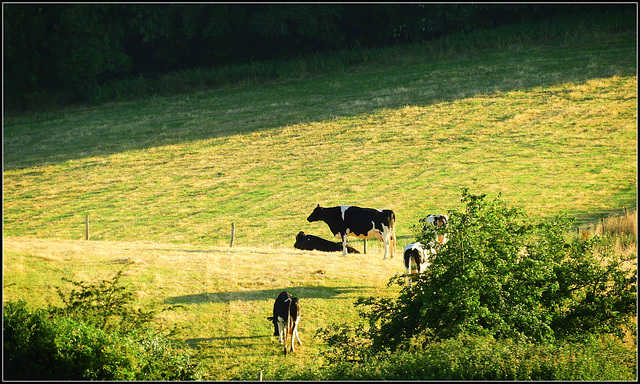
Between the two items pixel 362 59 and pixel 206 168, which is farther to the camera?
pixel 362 59

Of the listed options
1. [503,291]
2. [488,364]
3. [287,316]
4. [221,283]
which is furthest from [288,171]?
[488,364]

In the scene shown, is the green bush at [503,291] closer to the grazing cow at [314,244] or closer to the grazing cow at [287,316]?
the grazing cow at [287,316]

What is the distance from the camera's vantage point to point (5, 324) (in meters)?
15.0

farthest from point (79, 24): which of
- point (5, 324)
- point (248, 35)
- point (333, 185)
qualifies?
point (5, 324)

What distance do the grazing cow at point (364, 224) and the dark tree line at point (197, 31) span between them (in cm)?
4302

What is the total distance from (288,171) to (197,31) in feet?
108

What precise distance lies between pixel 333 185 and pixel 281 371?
81.7ft

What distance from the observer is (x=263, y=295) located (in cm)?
2162

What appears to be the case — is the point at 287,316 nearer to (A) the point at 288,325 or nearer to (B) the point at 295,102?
(A) the point at 288,325

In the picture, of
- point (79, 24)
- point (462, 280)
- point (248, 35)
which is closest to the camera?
point (462, 280)

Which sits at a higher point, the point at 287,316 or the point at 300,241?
the point at 300,241

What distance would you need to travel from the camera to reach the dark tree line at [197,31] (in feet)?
216

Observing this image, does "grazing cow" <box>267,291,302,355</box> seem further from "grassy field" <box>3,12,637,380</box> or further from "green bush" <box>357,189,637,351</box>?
"green bush" <box>357,189,637,351</box>

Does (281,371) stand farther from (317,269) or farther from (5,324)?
(317,269)
